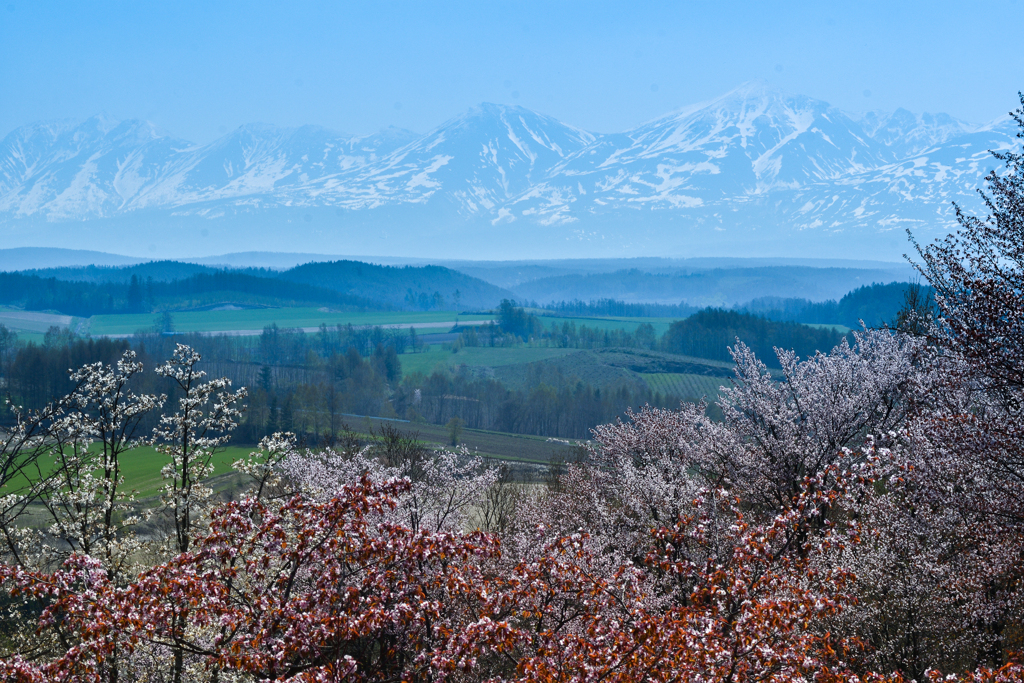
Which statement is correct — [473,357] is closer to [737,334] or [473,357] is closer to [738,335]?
[738,335]

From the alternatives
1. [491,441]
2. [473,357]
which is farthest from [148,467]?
[473,357]

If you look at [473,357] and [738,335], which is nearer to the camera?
[738,335]

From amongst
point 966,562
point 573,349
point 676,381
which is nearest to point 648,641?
point 966,562

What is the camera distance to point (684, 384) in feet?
486

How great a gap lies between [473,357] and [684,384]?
57.4 m

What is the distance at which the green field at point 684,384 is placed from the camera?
139738mm

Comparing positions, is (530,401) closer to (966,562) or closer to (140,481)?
(140,481)

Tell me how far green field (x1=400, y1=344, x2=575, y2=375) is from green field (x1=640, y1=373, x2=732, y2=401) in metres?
32.2

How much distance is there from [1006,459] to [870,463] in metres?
6.00

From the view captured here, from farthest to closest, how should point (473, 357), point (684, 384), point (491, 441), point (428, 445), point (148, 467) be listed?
point (473, 357) → point (684, 384) → point (491, 441) → point (428, 445) → point (148, 467)

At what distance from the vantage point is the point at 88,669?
8.52 metres

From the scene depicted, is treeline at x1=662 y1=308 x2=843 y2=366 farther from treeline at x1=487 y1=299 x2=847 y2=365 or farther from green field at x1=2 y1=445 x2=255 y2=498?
green field at x1=2 y1=445 x2=255 y2=498

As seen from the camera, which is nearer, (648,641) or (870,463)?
(648,641)

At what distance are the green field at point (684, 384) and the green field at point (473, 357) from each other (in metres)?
32.2
